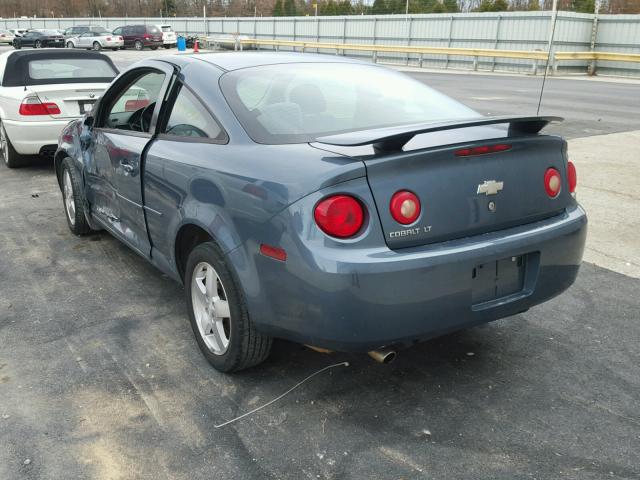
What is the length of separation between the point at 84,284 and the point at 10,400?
158 centimetres

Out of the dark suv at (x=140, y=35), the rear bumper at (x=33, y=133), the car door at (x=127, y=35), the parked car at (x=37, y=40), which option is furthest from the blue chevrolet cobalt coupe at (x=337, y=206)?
the parked car at (x=37, y=40)

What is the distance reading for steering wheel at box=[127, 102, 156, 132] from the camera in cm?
400

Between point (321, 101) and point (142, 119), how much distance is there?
1.33 meters

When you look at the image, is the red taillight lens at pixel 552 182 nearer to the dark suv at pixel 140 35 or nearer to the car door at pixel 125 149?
the car door at pixel 125 149

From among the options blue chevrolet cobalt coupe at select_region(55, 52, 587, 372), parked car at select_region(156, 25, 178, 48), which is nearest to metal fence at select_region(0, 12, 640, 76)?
parked car at select_region(156, 25, 178, 48)

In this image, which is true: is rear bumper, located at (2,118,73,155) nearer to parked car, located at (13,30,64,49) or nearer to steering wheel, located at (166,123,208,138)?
steering wheel, located at (166,123,208,138)

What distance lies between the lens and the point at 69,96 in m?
7.80

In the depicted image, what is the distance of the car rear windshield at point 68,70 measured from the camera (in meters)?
8.10

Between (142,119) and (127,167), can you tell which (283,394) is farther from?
(142,119)

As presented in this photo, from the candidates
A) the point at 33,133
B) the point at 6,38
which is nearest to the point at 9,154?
the point at 33,133

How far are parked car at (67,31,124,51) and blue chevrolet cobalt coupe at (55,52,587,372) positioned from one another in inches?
1749

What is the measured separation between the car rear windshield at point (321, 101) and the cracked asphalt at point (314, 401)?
3.84ft

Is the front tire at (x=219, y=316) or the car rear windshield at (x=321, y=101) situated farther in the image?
the car rear windshield at (x=321, y=101)

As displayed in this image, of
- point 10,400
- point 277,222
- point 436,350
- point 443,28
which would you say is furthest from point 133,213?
point 443,28
